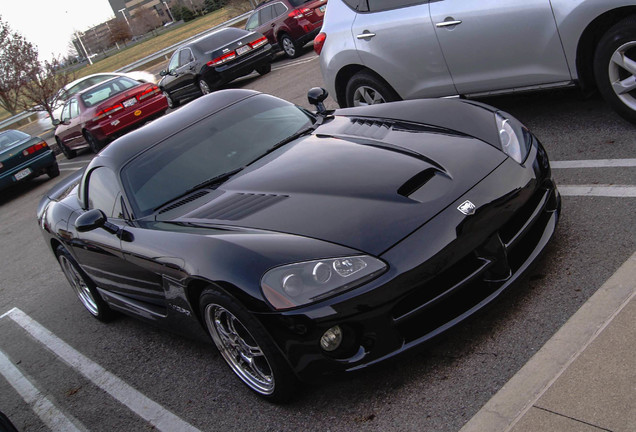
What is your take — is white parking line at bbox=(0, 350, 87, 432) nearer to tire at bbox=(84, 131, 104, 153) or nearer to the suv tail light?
the suv tail light

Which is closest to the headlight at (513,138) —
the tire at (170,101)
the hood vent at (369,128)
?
the hood vent at (369,128)

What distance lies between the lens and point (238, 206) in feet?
13.0

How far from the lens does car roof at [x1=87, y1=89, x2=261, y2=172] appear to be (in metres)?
4.81

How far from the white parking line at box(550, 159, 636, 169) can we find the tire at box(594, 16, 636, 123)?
50 cm

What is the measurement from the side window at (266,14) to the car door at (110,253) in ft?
47.7

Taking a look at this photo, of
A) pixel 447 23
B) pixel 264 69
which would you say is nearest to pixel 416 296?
pixel 447 23

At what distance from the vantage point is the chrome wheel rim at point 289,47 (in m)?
18.4

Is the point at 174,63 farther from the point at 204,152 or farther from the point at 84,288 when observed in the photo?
the point at 204,152

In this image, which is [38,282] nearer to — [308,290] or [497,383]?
[308,290]

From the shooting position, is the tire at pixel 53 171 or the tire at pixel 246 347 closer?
the tire at pixel 246 347

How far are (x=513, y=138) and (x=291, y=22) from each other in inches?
570

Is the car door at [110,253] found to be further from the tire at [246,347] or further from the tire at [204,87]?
the tire at [204,87]

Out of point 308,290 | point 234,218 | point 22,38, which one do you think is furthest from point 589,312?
point 22,38

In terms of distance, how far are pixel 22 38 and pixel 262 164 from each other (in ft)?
90.1
